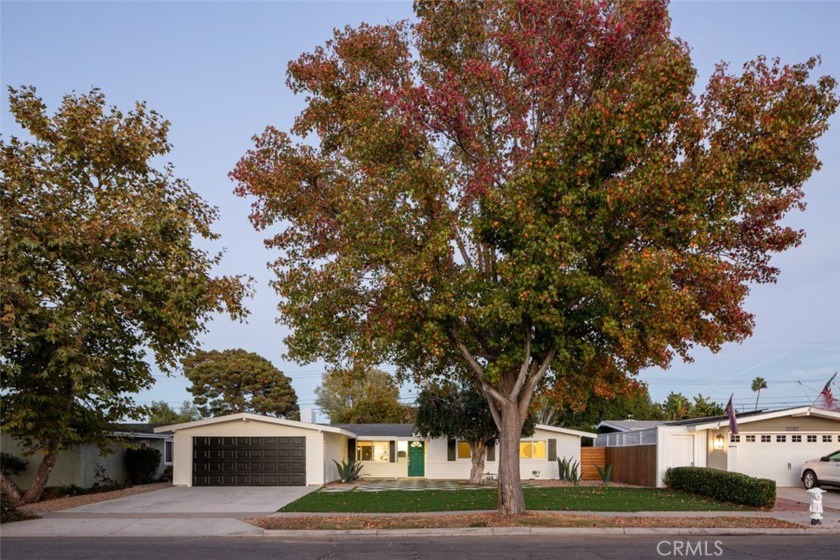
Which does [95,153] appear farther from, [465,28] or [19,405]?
[465,28]

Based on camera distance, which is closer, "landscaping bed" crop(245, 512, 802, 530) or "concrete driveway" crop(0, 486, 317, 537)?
"concrete driveway" crop(0, 486, 317, 537)

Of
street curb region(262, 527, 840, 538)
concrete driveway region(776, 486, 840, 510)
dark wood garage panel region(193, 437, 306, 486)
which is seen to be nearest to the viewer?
street curb region(262, 527, 840, 538)

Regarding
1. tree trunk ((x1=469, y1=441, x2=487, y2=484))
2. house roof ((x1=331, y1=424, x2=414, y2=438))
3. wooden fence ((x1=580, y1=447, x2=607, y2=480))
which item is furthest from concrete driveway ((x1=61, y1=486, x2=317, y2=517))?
wooden fence ((x1=580, y1=447, x2=607, y2=480))

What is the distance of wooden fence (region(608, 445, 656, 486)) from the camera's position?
3044cm

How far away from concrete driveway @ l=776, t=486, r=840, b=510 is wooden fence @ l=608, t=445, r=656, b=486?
15.8 feet

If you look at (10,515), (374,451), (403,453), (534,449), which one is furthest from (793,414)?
(10,515)

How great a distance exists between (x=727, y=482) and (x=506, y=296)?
33.4 ft

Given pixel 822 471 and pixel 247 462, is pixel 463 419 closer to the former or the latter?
pixel 247 462

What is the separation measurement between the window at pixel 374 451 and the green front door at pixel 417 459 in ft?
4.21

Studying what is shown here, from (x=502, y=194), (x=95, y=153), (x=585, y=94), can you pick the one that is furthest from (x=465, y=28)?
(x=95, y=153)

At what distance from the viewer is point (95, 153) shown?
70.7ft

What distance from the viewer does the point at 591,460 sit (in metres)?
39.2

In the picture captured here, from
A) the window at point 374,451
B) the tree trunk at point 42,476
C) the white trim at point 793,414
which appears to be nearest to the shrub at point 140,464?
the tree trunk at point 42,476

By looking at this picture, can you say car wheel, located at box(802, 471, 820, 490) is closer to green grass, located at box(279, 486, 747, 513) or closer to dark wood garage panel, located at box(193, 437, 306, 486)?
green grass, located at box(279, 486, 747, 513)
